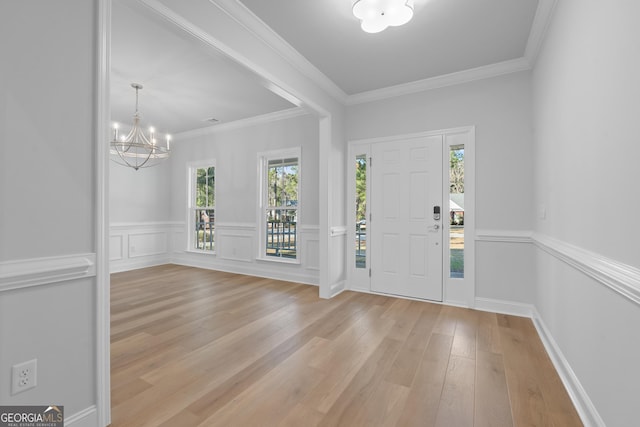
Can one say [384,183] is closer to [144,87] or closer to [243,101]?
[243,101]

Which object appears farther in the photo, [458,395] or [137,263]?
[137,263]

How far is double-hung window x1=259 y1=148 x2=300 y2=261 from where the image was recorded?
5.09m

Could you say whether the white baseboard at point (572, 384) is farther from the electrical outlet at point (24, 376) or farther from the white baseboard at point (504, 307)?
the electrical outlet at point (24, 376)

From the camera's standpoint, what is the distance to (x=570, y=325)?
1.94m

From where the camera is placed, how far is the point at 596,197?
1532 millimetres

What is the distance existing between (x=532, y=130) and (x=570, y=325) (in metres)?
2.18

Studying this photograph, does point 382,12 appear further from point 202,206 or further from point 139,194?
point 139,194

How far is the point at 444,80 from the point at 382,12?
1.73 meters

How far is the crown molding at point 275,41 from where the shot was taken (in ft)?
7.81

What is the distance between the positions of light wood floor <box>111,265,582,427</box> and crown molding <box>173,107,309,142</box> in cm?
306

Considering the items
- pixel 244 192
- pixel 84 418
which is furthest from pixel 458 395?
pixel 244 192

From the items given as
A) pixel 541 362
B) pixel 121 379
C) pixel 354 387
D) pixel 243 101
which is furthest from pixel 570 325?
pixel 243 101
